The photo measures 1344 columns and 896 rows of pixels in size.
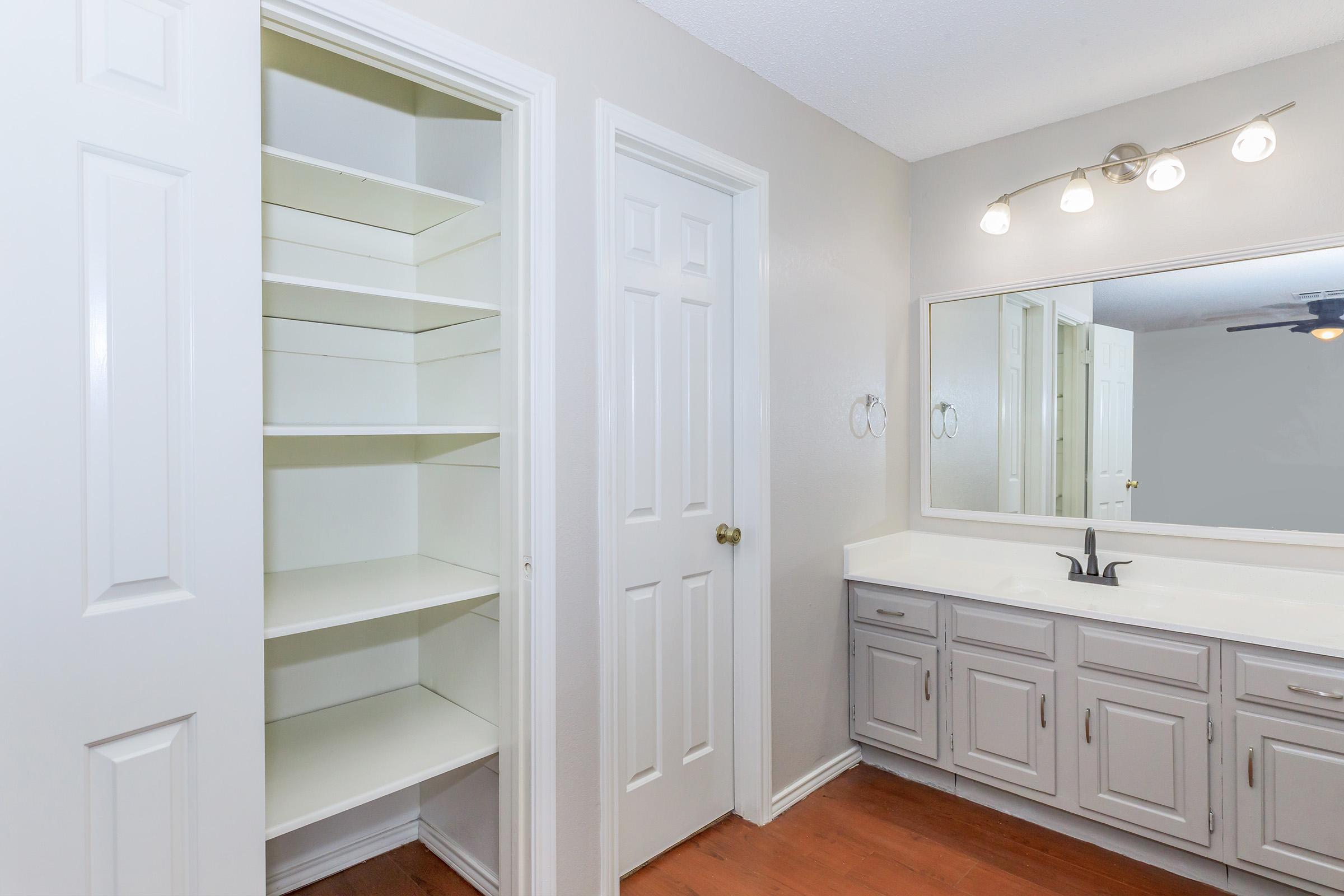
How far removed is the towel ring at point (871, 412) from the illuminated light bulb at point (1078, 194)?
97 cm

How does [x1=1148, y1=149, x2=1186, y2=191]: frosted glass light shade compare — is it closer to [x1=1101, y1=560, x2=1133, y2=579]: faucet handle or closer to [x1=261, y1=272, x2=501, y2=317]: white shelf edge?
[x1=1101, y1=560, x2=1133, y2=579]: faucet handle

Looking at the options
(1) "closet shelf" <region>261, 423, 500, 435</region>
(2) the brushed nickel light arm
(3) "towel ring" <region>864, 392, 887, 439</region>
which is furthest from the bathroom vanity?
(1) "closet shelf" <region>261, 423, 500, 435</region>

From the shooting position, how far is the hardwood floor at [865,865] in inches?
83.0

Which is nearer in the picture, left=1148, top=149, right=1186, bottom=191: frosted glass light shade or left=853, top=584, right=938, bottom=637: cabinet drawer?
left=1148, top=149, right=1186, bottom=191: frosted glass light shade

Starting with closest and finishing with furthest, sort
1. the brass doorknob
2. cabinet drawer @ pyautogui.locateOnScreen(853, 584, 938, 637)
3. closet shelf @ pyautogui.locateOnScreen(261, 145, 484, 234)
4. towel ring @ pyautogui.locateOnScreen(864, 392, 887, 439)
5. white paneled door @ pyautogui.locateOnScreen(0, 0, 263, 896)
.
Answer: white paneled door @ pyautogui.locateOnScreen(0, 0, 263, 896) → closet shelf @ pyautogui.locateOnScreen(261, 145, 484, 234) → the brass doorknob → cabinet drawer @ pyautogui.locateOnScreen(853, 584, 938, 637) → towel ring @ pyautogui.locateOnScreen(864, 392, 887, 439)

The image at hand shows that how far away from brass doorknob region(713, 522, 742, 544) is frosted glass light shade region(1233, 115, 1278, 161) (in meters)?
1.95

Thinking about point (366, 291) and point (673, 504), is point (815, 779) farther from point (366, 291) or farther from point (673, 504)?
point (366, 291)

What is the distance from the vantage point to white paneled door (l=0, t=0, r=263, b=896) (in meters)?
1.08

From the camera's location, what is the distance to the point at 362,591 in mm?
1851

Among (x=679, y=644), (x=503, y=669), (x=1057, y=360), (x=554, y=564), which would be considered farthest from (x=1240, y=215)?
(x=503, y=669)

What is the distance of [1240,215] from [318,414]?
10.0 feet

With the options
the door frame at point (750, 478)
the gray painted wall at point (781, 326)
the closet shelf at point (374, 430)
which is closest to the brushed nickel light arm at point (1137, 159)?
the gray painted wall at point (781, 326)

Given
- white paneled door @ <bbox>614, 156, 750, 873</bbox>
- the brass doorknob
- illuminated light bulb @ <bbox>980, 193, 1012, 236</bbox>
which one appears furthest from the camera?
illuminated light bulb @ <bbox>980, 193, 1012, 236</bbox>

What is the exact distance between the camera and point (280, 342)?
2.05 meters
